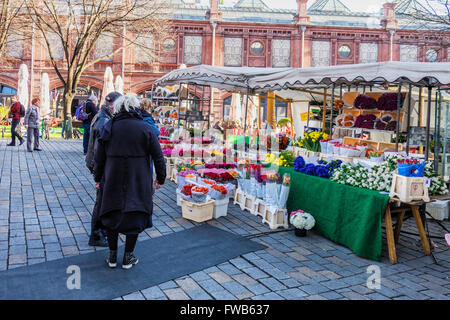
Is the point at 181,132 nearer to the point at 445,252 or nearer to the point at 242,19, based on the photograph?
the point at 445,252

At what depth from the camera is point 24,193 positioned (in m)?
7.86

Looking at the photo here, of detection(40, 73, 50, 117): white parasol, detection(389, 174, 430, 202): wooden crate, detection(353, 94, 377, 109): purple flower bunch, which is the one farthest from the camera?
detection(40, 73, 50, 117): white parasol

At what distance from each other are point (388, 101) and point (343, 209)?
13.1 ft

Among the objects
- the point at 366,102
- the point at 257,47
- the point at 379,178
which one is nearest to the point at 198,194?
the point at 379,178

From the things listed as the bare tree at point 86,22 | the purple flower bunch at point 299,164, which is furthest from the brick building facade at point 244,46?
the purple flower bunch at point 299,164

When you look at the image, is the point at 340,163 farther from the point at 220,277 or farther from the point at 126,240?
the point at 126,240

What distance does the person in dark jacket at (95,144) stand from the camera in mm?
4875

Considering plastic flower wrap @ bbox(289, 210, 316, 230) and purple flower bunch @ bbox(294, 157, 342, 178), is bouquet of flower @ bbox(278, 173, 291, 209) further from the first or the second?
plastic flower wrap @ bbox(289, 210, 316, 230)

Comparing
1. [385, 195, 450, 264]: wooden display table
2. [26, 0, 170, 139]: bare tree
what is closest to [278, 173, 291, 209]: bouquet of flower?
[385, 195, 450, 264]: wooden display table

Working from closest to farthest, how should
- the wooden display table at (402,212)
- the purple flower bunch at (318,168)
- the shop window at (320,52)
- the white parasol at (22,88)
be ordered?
1. the wooden display table at (402,212)
2. the purple flower bunch at (318,168)
3. the white parasol at (22,88)
4. the shop window at (320,52)

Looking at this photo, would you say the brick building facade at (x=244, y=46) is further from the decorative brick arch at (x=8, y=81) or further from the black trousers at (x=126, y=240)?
the black trousers at (x=126, y=240)

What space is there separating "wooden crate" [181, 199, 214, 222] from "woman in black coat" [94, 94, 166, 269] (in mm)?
2177

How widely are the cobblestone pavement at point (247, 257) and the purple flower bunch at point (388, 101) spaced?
2.52m

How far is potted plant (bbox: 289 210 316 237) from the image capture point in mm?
6062
